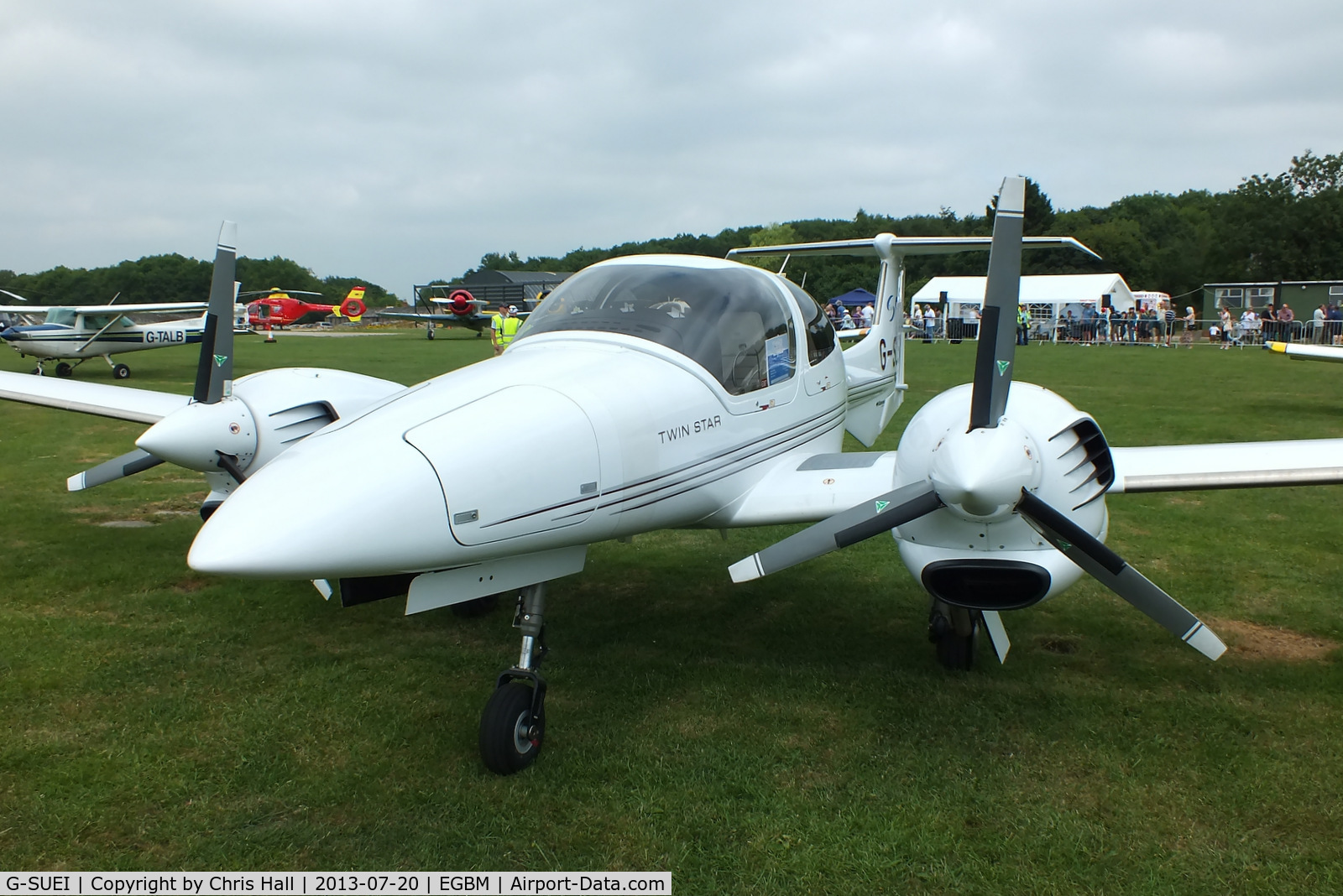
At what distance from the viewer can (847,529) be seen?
3994 mm

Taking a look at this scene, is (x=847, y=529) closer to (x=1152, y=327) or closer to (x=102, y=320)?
(x=102, y=320)

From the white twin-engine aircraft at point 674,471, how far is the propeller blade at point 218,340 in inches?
10.3

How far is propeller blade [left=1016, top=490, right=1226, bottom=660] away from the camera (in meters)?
3.80

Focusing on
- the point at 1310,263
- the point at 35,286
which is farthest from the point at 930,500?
the point at 35,286

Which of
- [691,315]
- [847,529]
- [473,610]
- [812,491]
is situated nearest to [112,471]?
[473,610]

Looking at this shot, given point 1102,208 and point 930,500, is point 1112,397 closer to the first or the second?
point 930,500

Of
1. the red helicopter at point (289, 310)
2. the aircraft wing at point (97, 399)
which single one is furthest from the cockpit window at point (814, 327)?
the red helicopter at point (289, 310)

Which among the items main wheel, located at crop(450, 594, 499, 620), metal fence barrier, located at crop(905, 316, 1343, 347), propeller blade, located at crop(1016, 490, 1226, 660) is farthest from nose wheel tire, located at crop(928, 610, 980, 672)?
metal fence barrier, located at crop(905, 316, 1343, 347)

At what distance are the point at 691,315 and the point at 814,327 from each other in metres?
1.37

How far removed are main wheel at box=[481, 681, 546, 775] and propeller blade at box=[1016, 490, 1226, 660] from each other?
2.44 meters

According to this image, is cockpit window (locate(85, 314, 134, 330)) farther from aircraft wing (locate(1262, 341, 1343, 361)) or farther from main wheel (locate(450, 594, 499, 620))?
aircraft wing (locate(1262, 341, 1343, 361))

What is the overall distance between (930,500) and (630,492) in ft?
4.60

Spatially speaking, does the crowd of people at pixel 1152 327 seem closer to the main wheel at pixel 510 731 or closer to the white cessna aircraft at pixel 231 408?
the white cessna aircraft at pixel 231 408

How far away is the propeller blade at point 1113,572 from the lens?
3.80 m
